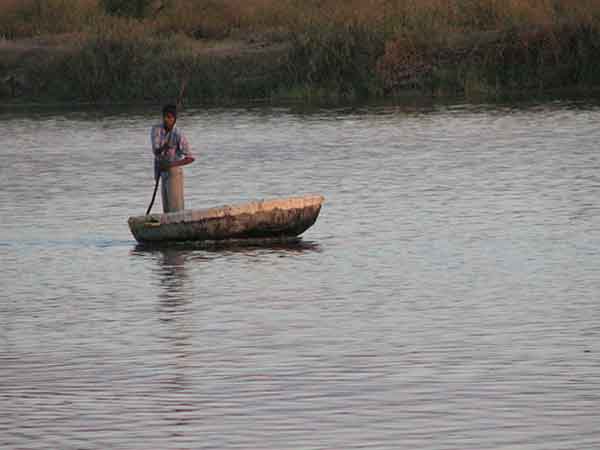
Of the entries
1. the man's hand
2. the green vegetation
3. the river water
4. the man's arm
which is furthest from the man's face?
the green vegetation

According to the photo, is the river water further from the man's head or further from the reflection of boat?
the man's head

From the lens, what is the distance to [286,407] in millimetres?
11477

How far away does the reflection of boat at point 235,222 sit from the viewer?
1981 centimetres

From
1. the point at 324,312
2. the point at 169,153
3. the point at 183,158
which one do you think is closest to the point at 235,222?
the point at 183,158

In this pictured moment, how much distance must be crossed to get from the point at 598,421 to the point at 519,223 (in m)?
10.4

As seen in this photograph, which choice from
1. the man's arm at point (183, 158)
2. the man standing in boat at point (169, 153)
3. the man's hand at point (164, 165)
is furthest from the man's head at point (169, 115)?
the man's hand at point (164, 165)

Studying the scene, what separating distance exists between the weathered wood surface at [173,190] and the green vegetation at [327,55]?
75.9 ft

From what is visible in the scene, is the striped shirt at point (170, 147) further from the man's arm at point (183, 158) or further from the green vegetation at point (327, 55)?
the green vegetation at point (327, 55)

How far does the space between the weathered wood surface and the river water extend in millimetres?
589

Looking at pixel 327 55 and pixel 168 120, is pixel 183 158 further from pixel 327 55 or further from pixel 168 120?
pixel 327 55

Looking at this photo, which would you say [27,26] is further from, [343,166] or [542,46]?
[343,166]

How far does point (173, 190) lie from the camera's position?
20.5 m

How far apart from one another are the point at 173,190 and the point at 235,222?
0.94m

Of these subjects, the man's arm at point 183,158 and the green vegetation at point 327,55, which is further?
the green vegetation at point 327,55
